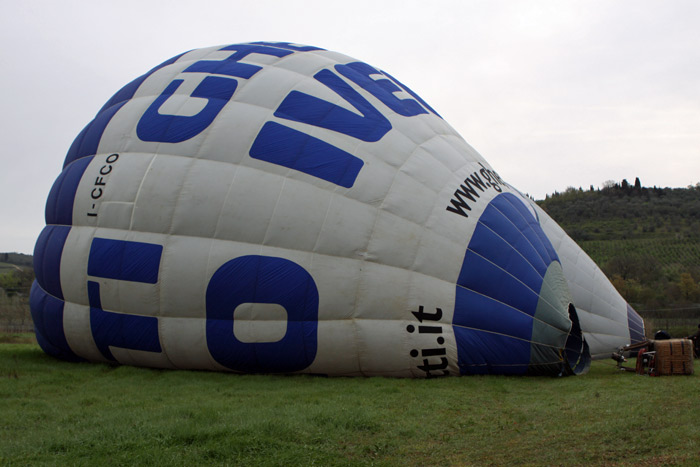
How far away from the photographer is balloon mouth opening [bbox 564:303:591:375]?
829cm

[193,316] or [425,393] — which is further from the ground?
[193,316]

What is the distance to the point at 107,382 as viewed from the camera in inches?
306

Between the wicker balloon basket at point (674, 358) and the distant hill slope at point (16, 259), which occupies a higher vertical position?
the distant hill slope at point (16, 259)

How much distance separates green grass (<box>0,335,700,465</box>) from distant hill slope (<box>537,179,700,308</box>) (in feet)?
91.6

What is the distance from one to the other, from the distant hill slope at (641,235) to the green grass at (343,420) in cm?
2791

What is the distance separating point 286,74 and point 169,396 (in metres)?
5.11

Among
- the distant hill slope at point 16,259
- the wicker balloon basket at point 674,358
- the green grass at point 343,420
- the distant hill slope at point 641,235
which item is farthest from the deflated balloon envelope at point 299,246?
the distant hill slope at point 16,259

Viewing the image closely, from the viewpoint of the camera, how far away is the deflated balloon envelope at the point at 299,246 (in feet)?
25.0

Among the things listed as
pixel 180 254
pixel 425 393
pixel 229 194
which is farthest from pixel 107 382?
pixel 425 393

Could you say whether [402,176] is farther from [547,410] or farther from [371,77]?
[547,410]

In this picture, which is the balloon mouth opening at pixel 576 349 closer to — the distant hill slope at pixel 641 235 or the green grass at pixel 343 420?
the green grass at pixel 343 420

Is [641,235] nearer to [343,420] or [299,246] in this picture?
[299,246]

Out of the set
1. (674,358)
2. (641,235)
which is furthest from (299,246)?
(641,235)

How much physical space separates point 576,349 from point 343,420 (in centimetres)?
452
